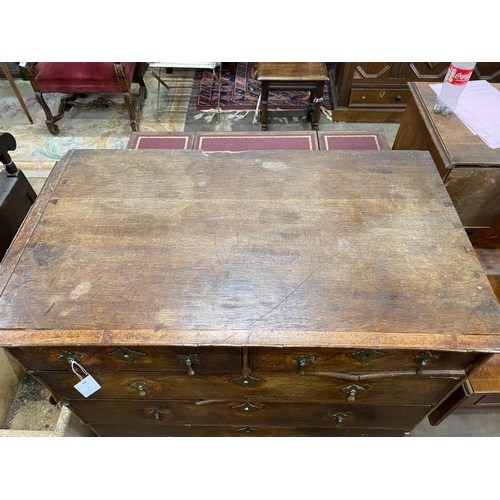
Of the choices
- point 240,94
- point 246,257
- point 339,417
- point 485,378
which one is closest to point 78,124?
point 240,94

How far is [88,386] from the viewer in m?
1.39

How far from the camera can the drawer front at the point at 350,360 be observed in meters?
1.26

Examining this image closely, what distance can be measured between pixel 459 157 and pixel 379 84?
1.96 m

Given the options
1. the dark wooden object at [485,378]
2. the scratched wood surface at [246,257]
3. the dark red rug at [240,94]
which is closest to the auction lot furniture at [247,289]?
the scratched wood surface at [246,257]

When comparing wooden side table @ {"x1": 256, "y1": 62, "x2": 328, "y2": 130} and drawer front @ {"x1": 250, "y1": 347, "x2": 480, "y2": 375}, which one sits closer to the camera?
drawer front @ {"x1": 250, "y1": 347, "x2": 480, "y2": 375}

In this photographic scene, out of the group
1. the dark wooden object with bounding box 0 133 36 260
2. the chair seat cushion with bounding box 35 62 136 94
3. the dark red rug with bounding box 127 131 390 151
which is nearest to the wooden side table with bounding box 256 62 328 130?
the dark red rug with bounding box 127 131 390 151

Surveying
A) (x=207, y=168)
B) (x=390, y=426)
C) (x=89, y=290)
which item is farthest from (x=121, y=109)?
(x=390, y=426)

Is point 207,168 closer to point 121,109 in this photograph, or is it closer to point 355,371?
point 355,371

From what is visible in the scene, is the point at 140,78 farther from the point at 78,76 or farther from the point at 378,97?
the point at 378,97

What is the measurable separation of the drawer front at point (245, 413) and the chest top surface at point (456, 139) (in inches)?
49.8

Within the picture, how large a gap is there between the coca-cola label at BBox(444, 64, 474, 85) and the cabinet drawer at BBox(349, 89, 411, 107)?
1.58 meters

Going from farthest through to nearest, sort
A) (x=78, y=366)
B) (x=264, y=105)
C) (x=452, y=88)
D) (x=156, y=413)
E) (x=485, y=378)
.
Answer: (x=264, y=105), (x=452, y=88), (x=485, y=378), (x=156, y=413), (x=78, y=366)

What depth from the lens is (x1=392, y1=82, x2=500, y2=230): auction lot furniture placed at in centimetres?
192

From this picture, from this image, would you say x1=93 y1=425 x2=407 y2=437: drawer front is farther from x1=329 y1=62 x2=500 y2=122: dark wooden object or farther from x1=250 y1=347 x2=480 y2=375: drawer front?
x1=329 y1=62 x2=500 y2=122: dark wooden object
